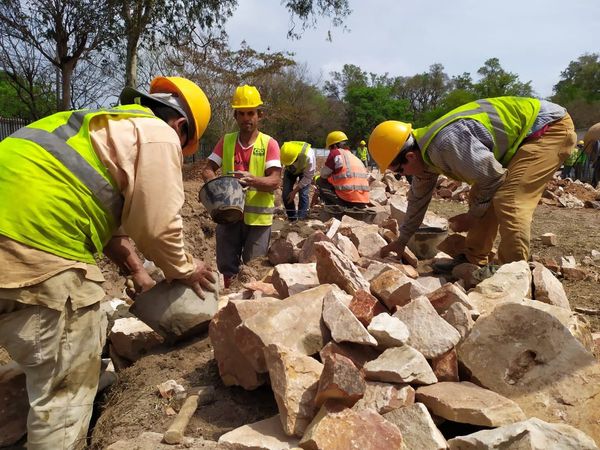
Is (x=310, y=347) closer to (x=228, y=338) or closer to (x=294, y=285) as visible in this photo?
(x=228, y=338)

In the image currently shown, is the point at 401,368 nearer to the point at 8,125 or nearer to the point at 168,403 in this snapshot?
the point at 168,403

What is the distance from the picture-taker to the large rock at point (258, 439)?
6.35 ft

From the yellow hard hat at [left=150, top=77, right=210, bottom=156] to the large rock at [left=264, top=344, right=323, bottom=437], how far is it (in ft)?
3.95

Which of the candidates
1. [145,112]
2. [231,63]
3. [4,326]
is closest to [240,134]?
[145,112]

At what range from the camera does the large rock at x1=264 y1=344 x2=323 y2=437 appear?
2.02 metres

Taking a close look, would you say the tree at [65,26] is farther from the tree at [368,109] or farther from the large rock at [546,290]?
the tree at [368,109]

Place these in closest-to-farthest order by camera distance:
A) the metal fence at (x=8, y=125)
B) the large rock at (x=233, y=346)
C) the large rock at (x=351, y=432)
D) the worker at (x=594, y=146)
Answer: the large rock at (x=351, y=432)
the large rock at (x=233, y=346)
the worker at (x=594, y=146)
the metal fence at (x=8, y=125)

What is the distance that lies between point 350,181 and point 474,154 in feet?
10.2

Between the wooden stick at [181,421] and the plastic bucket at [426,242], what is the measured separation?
3.06 metres

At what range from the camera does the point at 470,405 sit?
6.54ft

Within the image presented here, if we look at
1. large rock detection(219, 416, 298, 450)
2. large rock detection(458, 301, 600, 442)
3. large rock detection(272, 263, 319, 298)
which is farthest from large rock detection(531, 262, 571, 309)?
large rock detection(219, 416, 298, 450)

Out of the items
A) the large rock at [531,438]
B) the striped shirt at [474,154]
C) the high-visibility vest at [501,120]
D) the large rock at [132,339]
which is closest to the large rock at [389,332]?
the large rock at [531,438]

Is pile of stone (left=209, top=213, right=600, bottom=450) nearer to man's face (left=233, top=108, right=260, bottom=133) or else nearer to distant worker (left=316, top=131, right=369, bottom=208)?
man's face (left=233, top=108, right=260, bottom=133)

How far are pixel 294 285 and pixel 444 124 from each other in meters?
1.65
